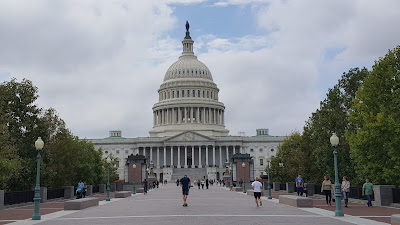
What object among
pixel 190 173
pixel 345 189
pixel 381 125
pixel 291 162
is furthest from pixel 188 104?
pixel 345 189

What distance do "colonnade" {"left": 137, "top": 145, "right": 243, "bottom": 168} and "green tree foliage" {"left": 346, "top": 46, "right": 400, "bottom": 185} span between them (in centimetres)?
13336

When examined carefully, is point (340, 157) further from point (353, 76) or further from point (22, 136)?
point (22, 136)

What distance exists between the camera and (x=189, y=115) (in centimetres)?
18000

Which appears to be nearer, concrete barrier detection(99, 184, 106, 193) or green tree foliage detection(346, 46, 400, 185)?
green tree foliage detection(346, 46, 400, 185)

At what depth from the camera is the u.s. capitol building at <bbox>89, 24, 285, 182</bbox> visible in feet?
552

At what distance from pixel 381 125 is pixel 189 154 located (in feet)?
465

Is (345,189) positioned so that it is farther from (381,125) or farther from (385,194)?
(381,125)

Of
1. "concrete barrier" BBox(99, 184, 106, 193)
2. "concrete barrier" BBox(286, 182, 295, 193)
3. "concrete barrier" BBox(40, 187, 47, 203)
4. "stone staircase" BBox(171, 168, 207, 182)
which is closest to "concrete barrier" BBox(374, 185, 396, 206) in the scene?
"concrete barrier" BBox(286, 182, 295, 193)

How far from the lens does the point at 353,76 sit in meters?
45.7

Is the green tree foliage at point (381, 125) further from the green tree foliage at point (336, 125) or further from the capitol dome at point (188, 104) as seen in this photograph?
the capitol dome at point (188, 104)

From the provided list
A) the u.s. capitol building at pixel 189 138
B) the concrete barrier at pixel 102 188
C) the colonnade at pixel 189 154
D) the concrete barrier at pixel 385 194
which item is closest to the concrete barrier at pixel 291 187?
the concrete barrier at pixel 102 188

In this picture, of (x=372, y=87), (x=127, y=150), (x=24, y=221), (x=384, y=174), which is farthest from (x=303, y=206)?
(x=127, y=150)

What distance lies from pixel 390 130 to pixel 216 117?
504 feet

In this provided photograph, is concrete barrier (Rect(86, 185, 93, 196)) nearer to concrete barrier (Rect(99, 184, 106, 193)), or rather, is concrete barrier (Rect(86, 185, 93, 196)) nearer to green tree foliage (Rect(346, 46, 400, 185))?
concrete barrier (Rect(99, 184, 106, 193))
